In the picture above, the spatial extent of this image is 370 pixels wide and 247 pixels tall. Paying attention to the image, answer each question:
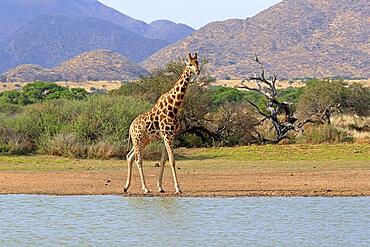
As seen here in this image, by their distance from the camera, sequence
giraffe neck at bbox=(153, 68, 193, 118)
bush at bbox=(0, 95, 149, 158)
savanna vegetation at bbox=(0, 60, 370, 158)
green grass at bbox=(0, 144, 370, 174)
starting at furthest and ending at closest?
1. savanna vegetation at bbox=(0, 60, 370, 158)
2. bush at bbox=(0, 95, 149, 158)
3. green grass at bbox=(0, 144, 370, 174)
4. giraffe neck at bbox=(153, 68, 193, 118)

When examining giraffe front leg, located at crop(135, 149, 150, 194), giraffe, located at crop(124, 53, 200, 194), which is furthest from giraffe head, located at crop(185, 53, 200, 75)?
giraffe front leg, located at crop(135, 149, 150, 194)

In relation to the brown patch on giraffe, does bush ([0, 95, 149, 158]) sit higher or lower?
lower

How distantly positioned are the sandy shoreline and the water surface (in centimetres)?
78

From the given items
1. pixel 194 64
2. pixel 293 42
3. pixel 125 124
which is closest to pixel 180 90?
pixel 194 64

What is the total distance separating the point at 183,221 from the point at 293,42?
109 meters

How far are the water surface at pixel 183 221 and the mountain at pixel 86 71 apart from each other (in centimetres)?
9029

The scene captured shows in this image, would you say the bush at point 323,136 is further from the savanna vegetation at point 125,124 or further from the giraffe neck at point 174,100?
the giraffe neck at point 174,100

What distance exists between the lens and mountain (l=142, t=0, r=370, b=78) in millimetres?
112812

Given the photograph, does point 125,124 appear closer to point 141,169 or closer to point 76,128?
point 76,128

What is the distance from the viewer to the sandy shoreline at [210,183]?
1730 centimetres

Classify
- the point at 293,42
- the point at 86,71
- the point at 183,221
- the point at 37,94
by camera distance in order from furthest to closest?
1. the point at 293,42
2. the point at 86,71
3. the point at 37,94
4. the point at 183,221

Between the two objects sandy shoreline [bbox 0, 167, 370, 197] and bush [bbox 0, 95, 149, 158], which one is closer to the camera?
sandy shoreline [bbox 0, 167, 370, 197]

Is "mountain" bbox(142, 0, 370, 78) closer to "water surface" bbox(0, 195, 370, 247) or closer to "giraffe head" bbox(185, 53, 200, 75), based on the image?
"giraffe head" bbox(185, 53, 200, 75)

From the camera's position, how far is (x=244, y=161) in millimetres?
23625
